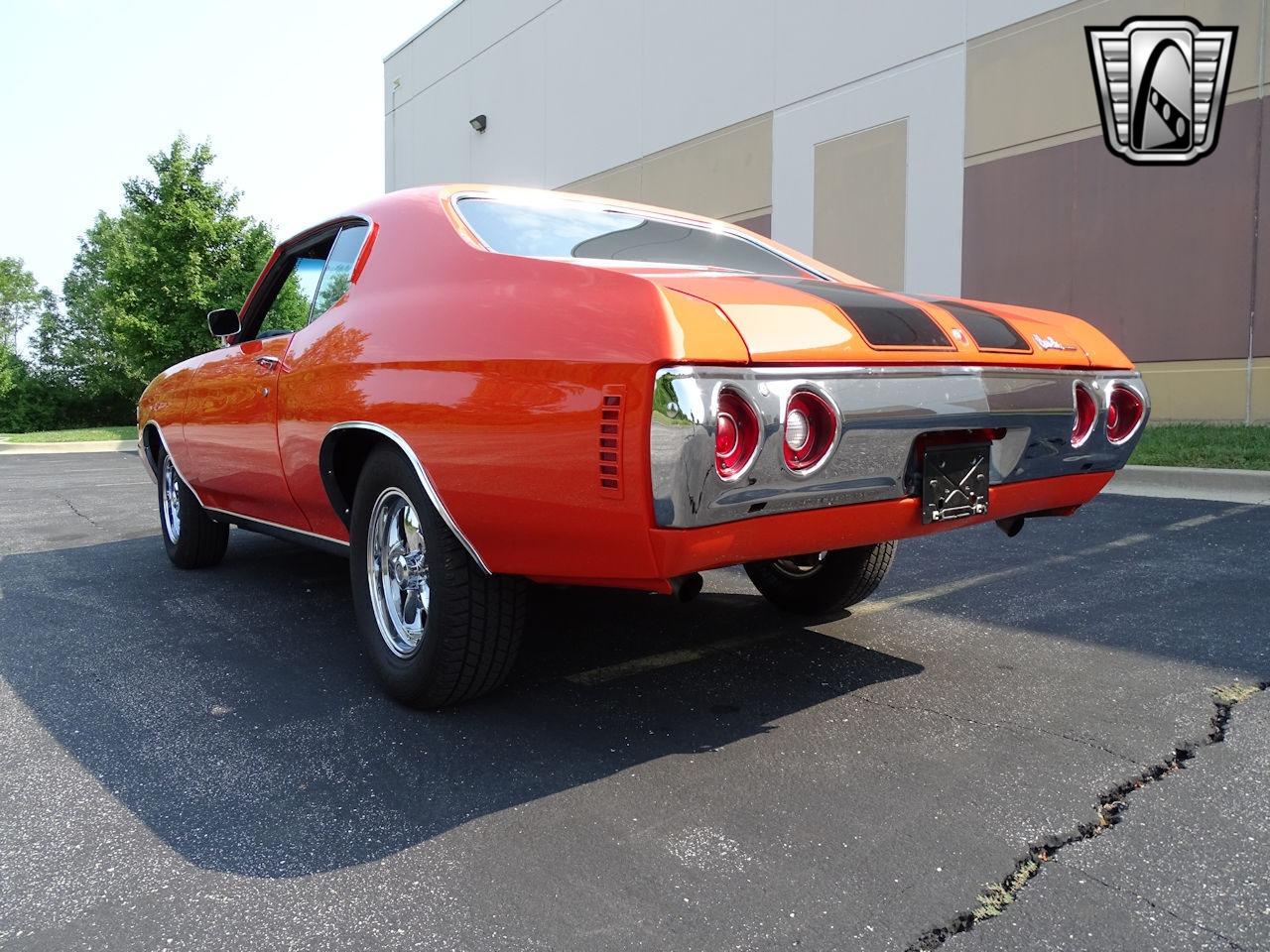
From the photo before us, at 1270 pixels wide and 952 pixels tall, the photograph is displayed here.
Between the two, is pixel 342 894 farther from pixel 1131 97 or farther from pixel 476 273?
pixel 1131 97

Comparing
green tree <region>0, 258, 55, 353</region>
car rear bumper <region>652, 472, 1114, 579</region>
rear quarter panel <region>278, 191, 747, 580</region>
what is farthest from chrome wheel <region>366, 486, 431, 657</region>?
green tree <region>0, 258, 55, 353</region>

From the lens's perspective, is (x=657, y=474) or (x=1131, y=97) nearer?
(x=657, y=474)

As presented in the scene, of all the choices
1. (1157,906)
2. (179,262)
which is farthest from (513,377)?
(179,262)

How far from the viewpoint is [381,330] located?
9.48ft

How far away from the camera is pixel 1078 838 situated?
2006mm

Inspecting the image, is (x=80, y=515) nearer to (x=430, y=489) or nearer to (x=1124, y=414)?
(x=430, y=489)

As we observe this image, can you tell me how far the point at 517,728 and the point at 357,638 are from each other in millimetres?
1230

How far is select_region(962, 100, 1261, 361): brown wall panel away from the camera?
395 inches

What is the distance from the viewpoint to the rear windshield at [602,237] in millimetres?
2859

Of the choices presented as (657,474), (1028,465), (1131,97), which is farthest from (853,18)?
(657,474)

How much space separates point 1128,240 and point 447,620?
35.5ft

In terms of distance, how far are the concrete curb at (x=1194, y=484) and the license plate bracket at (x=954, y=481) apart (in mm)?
5448

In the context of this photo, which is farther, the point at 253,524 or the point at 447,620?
the point at 253,524

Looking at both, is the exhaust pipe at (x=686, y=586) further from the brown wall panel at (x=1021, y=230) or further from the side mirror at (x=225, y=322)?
the brown wall panel at (x=1021, y=230)
